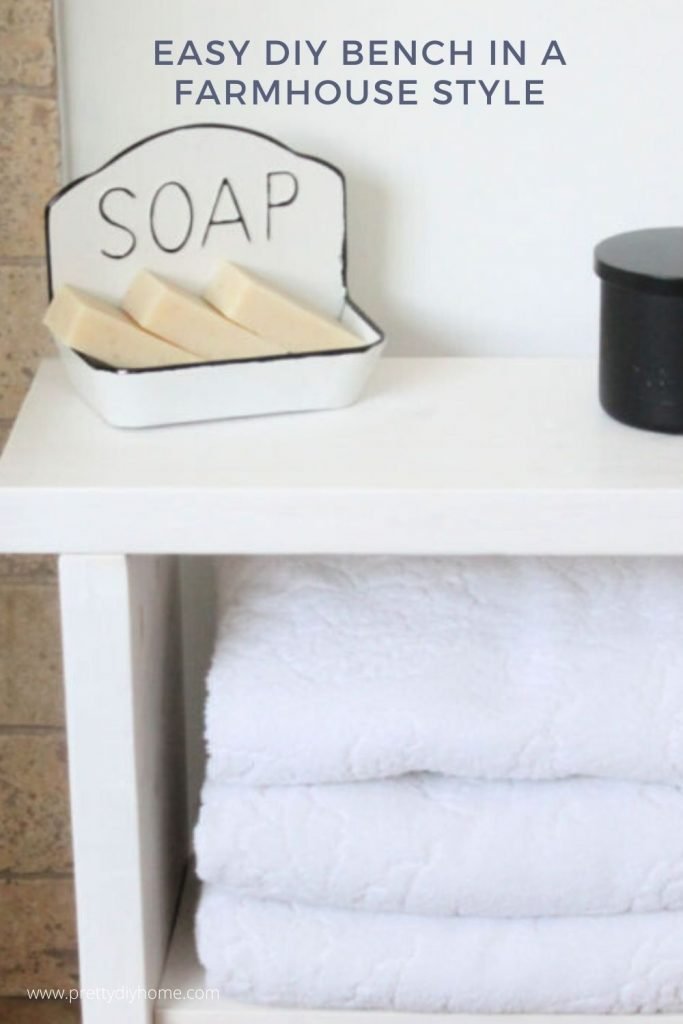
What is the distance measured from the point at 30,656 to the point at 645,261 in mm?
452

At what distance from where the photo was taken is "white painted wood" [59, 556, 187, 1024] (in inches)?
32.4

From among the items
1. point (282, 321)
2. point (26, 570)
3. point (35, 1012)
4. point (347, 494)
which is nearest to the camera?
point (347, 494)

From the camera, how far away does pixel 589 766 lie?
85 cm

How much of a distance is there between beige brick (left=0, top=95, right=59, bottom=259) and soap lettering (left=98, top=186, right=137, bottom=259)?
2.0 inches

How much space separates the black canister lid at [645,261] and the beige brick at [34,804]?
0.46m

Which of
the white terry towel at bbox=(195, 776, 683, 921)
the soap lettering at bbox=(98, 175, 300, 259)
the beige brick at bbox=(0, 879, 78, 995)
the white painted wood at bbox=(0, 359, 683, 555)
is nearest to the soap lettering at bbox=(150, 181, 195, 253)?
the soap lettering at bbox=(98, 175, 300, 259)

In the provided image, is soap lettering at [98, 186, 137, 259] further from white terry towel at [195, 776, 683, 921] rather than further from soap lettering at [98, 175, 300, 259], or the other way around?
white terry towel at [195, 776, 683, 921]

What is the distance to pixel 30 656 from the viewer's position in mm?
1064

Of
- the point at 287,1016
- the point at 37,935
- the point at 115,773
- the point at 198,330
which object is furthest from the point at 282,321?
the point at 37,935

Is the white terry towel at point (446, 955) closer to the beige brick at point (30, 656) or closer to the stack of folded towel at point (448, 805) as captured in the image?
the stack of folded towel at point (448, 805)

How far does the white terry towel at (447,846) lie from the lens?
2.79ft

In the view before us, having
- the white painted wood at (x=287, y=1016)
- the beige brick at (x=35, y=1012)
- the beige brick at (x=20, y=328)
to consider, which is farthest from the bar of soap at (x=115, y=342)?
the beige brick at (x=35, y=1012)

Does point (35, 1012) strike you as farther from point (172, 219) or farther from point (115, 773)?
point (172, 219)

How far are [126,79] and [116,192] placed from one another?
0.27 feet
